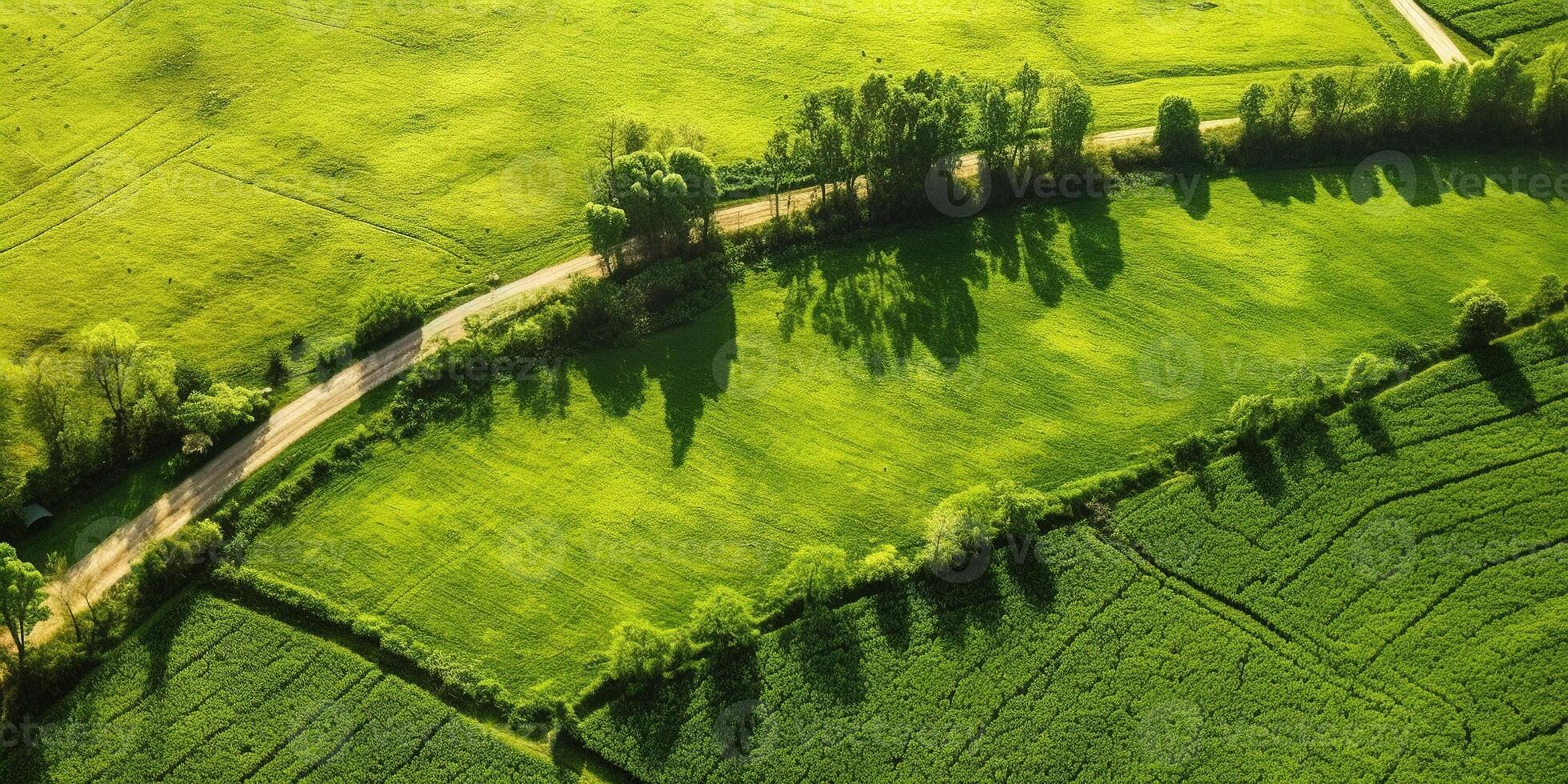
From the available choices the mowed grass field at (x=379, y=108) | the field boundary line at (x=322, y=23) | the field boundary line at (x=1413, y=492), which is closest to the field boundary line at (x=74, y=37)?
the mowed grass field at (x=379, y=108)

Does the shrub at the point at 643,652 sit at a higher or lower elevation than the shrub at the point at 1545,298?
lower

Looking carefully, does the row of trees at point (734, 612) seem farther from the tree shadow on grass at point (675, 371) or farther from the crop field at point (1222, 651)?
the tree shadow on grass at point (675, 371)

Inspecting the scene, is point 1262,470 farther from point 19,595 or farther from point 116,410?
point 116,410

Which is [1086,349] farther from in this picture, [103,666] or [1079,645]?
[103,666]

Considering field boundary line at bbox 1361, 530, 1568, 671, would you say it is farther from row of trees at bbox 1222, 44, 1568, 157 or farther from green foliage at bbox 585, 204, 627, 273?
green foliage at bbox 585, 204, 627, 273

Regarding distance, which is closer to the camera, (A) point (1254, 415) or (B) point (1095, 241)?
(A) point (1254, 415)

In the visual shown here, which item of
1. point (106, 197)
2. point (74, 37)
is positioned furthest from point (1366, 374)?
point (74, 37)
